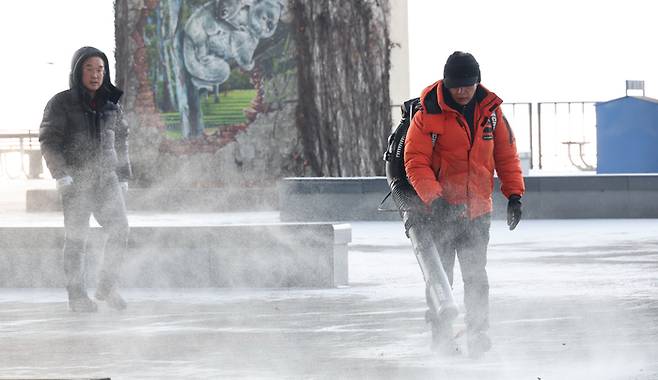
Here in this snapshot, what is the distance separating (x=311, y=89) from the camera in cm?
2286

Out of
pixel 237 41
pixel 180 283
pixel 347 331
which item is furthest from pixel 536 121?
pixel 347 331

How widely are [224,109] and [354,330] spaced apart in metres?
15.2

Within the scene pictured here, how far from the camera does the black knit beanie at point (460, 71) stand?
7.60m

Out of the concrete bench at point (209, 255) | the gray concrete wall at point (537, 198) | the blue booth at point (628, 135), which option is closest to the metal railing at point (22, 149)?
the blue booth at point (628, 135)

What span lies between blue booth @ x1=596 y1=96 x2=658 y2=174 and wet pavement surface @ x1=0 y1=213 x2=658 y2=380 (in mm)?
Answer: 14255

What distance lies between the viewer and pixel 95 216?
10.4 metres

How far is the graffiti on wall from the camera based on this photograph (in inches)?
927

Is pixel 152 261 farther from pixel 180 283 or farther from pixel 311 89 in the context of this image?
pixel 311 89

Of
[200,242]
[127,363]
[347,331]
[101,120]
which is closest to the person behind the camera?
[127,363]

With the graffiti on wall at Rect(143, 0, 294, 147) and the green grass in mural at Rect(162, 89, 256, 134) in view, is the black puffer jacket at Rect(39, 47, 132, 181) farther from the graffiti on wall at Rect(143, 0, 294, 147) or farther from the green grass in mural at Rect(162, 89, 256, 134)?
the green grass in mural at Rect(162, 89, 256, 134)

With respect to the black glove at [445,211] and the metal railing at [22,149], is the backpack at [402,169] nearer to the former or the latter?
the black glove at [445,211]

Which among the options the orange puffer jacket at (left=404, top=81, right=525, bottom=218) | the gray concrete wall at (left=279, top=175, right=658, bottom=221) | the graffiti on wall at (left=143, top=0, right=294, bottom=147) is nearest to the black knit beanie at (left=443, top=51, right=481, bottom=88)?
the orange puffer jacket at (left=404, top=81, right=525, bottom=218)

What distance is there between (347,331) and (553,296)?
2.31 metres

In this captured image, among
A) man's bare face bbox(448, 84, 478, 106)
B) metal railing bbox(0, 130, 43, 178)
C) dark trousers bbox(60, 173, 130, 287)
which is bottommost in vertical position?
metal railing bbox(0, 130, 43, 178)
